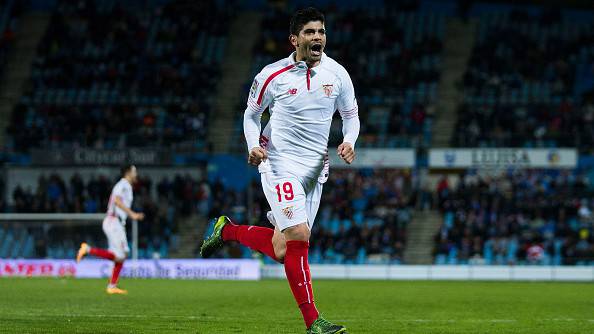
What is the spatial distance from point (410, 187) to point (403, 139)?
188cm

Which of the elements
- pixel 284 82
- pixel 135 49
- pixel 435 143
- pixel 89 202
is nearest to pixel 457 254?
pixel 435 143

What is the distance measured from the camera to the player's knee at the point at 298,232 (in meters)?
8.18

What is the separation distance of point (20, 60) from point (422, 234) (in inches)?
750

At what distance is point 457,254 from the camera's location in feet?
98.1

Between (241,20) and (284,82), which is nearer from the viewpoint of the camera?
(284,82)

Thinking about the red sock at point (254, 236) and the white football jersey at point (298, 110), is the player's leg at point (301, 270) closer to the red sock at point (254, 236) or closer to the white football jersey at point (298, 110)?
the white football jersey at point (298, 110)

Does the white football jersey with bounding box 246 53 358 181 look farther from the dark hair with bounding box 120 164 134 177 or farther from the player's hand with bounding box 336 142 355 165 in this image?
the dark hair with bounding box 120 164 134 177

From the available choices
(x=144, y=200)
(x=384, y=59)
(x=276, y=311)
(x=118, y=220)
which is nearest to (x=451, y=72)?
(x=384, y=59)

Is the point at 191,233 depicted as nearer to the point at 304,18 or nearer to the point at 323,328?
the point at 304,18

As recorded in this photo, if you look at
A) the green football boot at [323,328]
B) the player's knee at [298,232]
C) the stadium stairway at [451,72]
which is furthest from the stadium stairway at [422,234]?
the green football boot at [323,328]

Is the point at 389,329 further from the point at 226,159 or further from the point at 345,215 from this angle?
the point at 226,159

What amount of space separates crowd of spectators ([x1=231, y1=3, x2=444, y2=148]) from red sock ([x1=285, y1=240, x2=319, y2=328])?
2545 centimetres

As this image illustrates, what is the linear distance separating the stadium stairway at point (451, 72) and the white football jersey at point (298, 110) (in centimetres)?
2626

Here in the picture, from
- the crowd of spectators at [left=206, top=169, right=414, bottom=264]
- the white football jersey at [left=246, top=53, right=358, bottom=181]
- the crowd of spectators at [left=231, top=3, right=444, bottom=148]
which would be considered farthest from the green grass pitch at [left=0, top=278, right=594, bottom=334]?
the crowd of spectators at [left=231, top=3, right=444, bottom=148]
